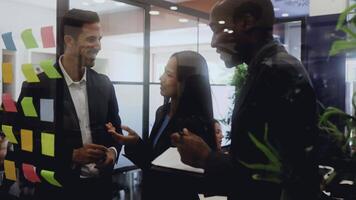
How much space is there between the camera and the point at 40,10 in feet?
6.54

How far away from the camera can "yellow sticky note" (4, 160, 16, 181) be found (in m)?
2.17

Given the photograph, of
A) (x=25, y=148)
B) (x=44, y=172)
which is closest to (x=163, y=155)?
(x=44, y=172)

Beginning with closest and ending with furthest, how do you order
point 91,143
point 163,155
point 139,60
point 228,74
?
point 228,74 → point 163,155 → point 91,143 → point 139,60

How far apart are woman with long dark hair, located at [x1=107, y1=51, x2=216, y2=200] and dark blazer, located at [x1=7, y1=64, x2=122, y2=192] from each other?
0.77ft

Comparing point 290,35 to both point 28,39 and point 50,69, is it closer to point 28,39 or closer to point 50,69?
point 50,69

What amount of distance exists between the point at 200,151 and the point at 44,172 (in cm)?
109

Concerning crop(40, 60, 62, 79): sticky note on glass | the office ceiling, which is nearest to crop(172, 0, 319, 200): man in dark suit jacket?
the office ceiling

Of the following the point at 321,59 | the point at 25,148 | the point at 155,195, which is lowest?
the point at 155,195

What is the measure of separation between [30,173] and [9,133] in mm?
268

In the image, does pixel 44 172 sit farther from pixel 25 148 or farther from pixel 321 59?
pixel 321 59

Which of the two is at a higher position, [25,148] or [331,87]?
[331,87]

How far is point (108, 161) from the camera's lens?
196 cm

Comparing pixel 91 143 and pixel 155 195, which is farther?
pixel 91 143

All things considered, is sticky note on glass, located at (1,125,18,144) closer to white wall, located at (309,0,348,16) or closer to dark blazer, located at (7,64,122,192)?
dark blazer, located at (7,64,122,192)
